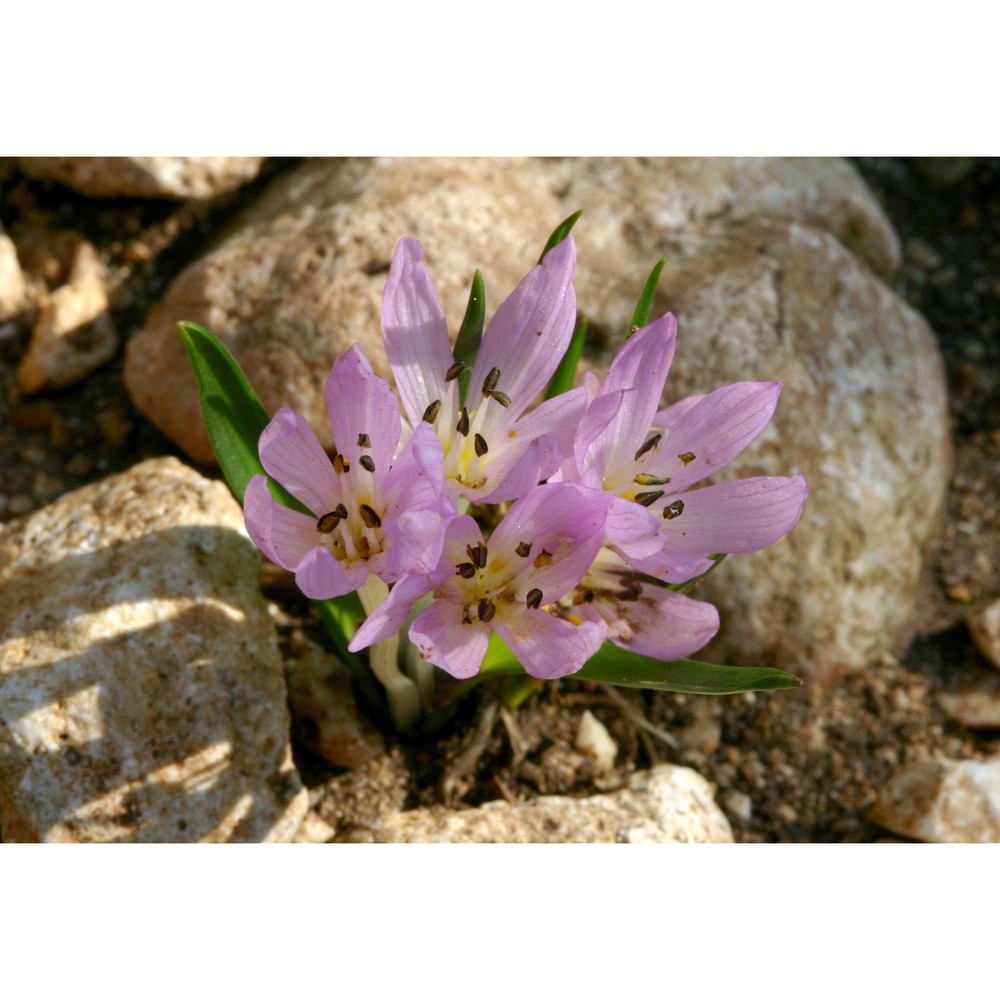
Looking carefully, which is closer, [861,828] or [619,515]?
[619,515]

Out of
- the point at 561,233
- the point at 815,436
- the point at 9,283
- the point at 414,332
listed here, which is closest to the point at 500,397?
the point at 414,332

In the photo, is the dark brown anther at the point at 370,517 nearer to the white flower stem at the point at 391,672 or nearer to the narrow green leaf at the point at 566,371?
the white flower stem at the point at 391,672

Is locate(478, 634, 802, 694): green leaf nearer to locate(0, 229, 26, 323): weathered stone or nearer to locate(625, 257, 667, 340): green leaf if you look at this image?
locate(625, 257, 667, 340): green leaf

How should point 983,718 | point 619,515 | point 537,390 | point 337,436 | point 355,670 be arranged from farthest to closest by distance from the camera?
1. point 983,718
2. point 355,670
3. point 537,390
4. point 337,436
5. point 619,515

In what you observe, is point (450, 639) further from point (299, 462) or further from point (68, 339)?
point (68, 339)

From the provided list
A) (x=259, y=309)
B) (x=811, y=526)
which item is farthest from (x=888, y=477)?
(x=259, y=309)

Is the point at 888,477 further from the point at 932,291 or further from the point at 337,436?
the point at 337,436

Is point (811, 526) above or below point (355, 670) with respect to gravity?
below

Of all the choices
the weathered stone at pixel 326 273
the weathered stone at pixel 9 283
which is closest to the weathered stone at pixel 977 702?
the weathered stone at pixel 326 273
